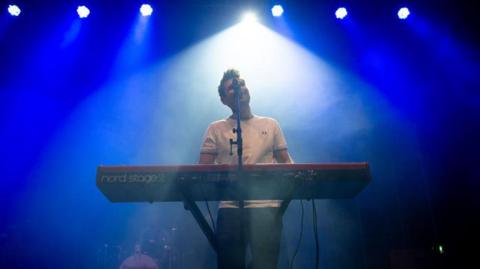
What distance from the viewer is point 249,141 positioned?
2.80 m

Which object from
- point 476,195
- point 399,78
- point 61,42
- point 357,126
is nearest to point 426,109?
point 399,78

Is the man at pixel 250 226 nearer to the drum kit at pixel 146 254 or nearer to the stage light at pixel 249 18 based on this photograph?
the drum kit at pixel 146 254

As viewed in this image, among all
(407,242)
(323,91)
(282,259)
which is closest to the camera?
(282,259)

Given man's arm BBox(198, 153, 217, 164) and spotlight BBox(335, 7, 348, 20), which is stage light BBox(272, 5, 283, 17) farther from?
man's arm BBox(198, 153, 217, 164)

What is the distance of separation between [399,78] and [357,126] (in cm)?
103

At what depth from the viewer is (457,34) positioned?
5.59m

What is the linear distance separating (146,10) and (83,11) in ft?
3.19

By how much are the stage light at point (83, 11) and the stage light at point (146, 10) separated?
840 mm

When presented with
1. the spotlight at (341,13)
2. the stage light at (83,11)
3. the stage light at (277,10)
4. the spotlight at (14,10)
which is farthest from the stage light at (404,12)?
the spotlight at (14,10)

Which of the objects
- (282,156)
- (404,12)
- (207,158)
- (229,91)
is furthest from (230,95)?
(404,12)

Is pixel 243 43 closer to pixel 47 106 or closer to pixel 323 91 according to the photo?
pixel 323 91

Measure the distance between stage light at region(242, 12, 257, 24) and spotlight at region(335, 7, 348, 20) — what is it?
1.35 meters

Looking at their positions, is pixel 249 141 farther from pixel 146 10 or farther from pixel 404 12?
pixel 404 12

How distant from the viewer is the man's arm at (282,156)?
2879 millimetres
